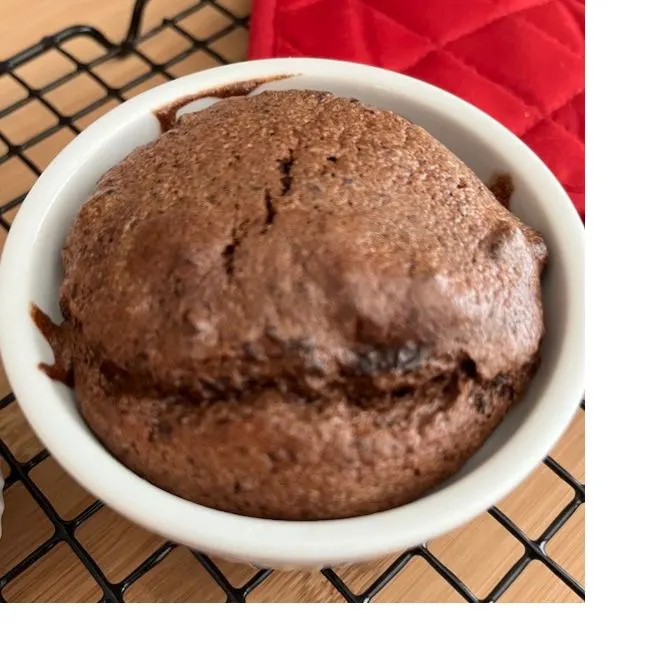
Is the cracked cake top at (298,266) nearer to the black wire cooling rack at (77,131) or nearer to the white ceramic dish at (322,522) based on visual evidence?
the white ceramic dish at (322,522)

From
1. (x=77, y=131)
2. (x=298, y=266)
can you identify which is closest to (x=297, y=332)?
(x=298, y=266)

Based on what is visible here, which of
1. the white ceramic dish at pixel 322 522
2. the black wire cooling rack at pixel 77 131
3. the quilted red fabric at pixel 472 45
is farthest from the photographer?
the quilted red fabric at pixel 472 45

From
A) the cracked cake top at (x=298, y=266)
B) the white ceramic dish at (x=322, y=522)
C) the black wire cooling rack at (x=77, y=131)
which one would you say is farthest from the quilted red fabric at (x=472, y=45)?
the cracked cake top at (x=298, y=266)

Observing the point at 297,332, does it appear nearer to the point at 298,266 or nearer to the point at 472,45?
the point at 298,266

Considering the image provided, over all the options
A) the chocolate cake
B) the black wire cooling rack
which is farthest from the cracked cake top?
the black wire cooling rack

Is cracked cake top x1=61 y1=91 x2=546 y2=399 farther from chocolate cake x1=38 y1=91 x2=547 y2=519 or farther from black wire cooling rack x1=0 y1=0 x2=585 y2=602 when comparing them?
black wire cooling rack x1=0 y1=0 x2=585 y2=602

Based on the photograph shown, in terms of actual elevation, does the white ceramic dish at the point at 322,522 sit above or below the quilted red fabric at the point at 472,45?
below
